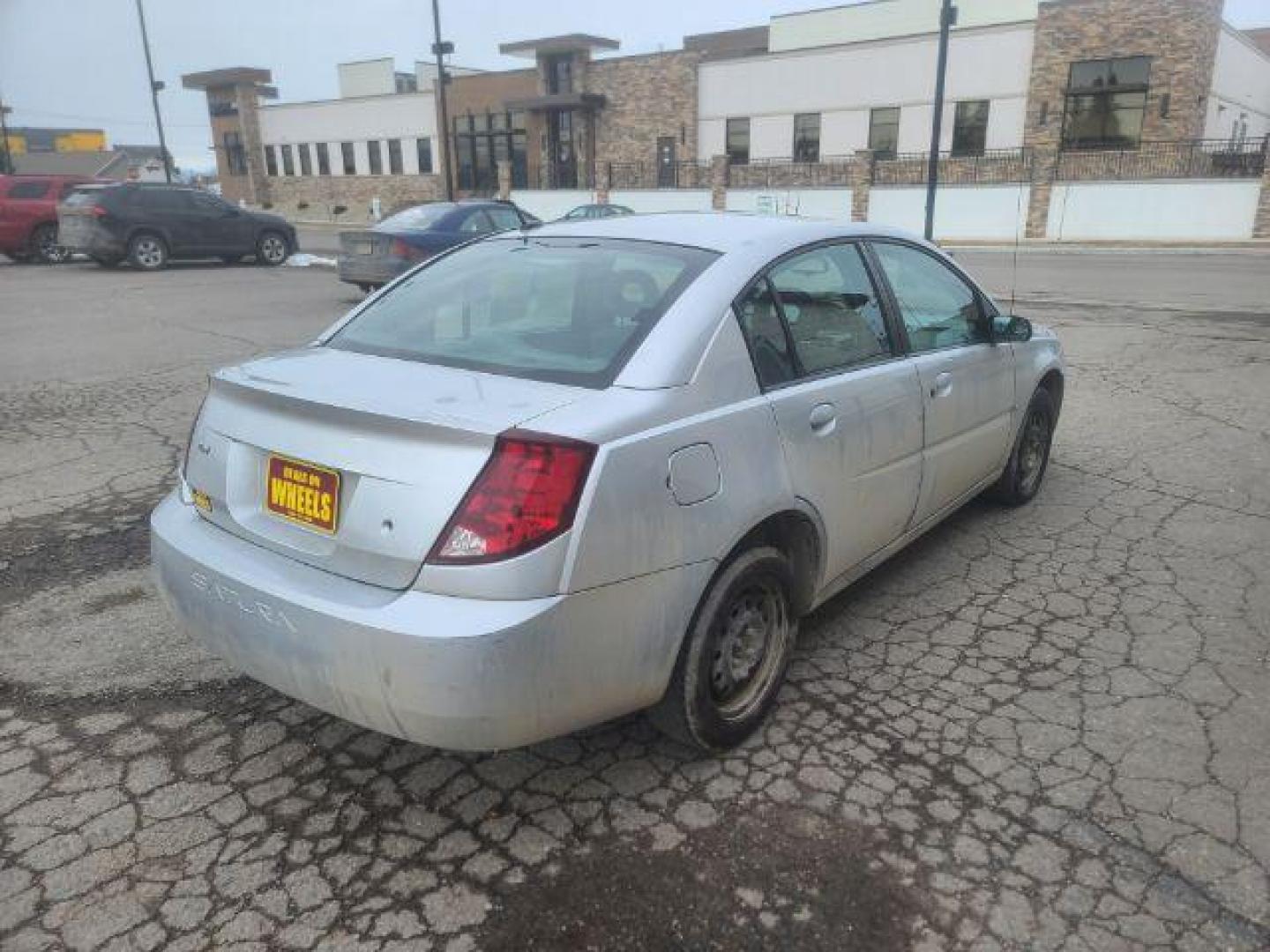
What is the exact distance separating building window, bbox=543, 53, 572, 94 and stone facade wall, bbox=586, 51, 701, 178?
1286 mm

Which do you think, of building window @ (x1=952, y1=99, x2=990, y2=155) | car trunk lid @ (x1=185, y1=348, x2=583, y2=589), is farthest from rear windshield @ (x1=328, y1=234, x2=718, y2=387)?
building window @ (x1=952, y1=99, x2=990, y2=155)

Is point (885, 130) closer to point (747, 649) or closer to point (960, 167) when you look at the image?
point (960, 167)

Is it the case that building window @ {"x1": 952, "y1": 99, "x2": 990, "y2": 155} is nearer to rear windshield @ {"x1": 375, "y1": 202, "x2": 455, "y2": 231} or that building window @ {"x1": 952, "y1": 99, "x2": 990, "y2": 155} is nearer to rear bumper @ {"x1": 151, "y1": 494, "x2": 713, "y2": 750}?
rear windshield @ {"x1": 375, "y1": 202, "x2": 455, "y2": 231}

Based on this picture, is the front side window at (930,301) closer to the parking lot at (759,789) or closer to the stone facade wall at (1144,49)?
the parking lot at (759,789)

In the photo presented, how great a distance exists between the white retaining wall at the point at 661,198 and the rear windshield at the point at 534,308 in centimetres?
3386

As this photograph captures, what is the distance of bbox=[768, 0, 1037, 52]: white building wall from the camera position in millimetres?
36625

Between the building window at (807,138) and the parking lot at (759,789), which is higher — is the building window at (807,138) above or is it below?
above

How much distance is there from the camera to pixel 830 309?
11.0 ft

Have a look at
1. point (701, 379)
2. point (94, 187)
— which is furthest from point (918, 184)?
point (701, 379)

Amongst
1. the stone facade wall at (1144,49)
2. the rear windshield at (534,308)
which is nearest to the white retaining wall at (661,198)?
the stone facade wall at (1144,49)

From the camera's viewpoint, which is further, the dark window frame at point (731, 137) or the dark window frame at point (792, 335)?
the dark window frame at point (731, 137)

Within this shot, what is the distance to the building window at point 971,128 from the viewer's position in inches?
1325

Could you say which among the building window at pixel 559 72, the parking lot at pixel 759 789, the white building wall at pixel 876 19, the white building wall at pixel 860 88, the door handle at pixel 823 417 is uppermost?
the white building wall at pixel 876 19

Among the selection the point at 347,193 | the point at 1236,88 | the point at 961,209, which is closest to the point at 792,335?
the point at 961,209
